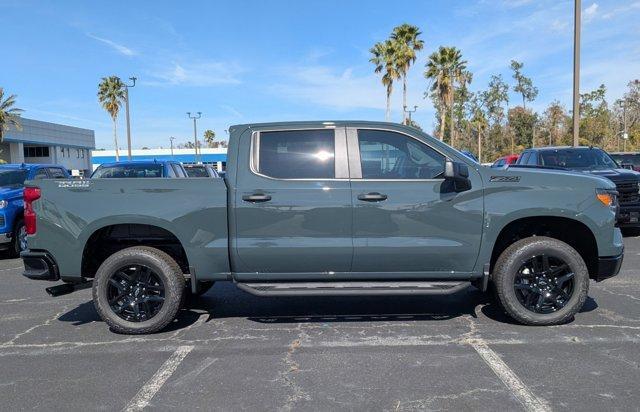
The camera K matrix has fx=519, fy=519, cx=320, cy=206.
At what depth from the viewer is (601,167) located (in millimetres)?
10656

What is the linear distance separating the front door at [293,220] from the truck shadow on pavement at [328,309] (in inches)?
32.7

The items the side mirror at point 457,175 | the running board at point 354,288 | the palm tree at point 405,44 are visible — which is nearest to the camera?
the side mirror at point 457,175

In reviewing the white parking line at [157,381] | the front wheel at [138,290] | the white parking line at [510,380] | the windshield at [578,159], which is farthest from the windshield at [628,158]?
the white parking line at [157,381]

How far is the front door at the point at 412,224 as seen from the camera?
476 centimetres

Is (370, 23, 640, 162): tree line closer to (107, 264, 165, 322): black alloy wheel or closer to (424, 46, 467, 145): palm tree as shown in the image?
(424, 46, 467, 145): palm tree

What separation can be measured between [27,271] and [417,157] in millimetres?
3897

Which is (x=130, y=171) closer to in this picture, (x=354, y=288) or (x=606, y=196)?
(x=354, y=288)

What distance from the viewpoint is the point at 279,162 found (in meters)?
4.96

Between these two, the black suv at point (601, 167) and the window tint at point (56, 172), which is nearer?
the black suv at point (601, 167)

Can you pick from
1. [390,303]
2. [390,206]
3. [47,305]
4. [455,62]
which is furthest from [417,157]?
[455,62]

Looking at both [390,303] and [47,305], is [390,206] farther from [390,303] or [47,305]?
[47,305]

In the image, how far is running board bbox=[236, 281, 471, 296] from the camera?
15.6ft

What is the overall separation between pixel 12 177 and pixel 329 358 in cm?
866

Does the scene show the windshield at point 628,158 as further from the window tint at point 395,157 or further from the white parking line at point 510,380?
the white parking line at point 510,380
